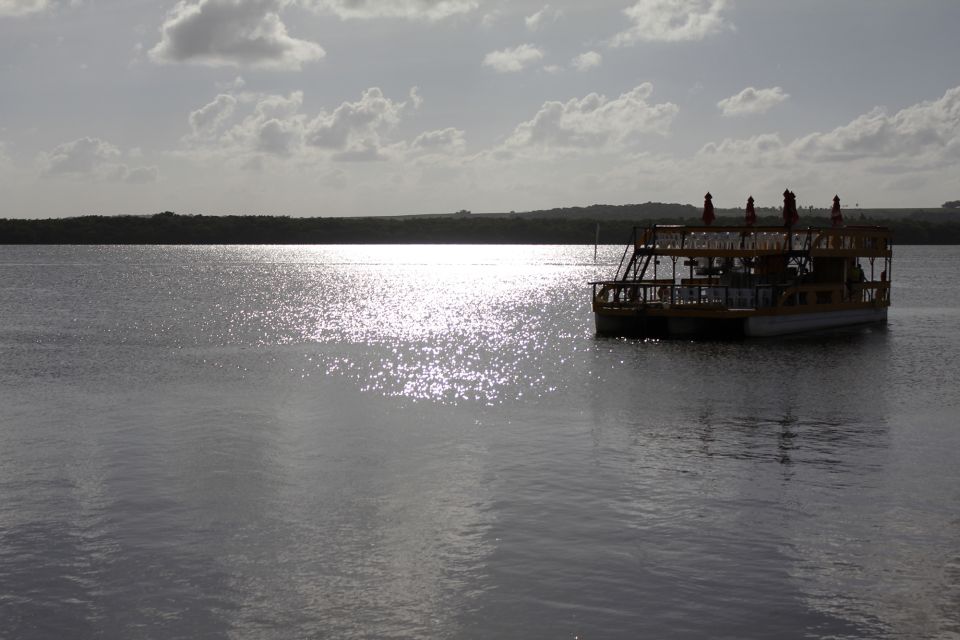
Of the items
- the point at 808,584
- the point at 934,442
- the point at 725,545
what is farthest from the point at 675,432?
the point at 808,584

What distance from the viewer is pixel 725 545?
55.1 feet

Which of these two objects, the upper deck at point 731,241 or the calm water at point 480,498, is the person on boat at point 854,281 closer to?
the upper deck at point 731,241

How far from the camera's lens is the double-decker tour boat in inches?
2062

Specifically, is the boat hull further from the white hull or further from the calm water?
the calm water

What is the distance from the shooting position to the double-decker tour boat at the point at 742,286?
172 feet

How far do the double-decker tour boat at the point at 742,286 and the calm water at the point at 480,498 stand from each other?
21.5ft

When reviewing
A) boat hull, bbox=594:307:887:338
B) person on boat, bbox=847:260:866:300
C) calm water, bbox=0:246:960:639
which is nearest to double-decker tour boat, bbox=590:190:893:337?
boat hull, bbox=594:307:887:338

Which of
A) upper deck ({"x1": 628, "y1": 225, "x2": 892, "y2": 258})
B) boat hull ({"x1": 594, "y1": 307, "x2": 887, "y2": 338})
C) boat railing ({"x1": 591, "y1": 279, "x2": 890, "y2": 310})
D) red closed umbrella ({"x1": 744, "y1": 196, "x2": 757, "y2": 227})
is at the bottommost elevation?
boat hull ({"x1": 594, "y1": 307, "x2": 887, "y2": 338})

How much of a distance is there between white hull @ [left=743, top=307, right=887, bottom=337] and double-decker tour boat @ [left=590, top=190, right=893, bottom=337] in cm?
5

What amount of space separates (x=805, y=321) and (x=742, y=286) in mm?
4199

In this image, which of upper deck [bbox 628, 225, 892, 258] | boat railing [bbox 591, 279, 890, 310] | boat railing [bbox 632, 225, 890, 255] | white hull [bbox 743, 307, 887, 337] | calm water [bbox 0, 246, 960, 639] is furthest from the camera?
boat railing [bbox 632, 225, 890, 255]

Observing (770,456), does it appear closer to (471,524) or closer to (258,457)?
(471,524)

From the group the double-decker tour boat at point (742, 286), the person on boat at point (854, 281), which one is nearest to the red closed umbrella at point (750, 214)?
the double-decker tour boat at point (742, 286)

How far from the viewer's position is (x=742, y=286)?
5794 centimetres
